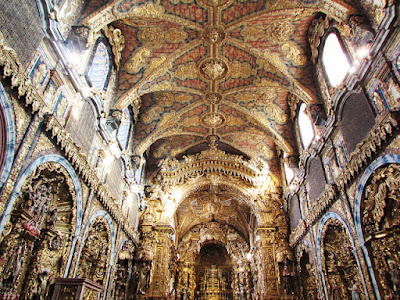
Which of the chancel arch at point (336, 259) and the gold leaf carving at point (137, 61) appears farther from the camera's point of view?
the gold leaf carving at point (137, 61)

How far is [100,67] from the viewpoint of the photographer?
12.4 meters

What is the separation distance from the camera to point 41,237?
7.71 m

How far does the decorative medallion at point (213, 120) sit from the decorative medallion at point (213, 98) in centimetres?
128

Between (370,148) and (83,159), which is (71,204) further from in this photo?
(370,148)

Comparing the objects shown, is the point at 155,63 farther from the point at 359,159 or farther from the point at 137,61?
the point at 359,159

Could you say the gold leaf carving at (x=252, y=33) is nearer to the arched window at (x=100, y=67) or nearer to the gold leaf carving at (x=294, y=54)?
the gold leaf carving at (x=294, y=54)

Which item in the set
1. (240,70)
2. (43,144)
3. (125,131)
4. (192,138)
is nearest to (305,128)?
(240,70)

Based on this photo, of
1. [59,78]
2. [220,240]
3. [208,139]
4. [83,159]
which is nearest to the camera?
[59,78]

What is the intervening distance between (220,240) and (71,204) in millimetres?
18575

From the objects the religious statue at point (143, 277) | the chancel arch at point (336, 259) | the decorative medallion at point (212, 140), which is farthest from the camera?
the decorative medallion at point (212, 140)

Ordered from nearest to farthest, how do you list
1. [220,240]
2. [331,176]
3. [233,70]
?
[331,176], [233,70], [220,240]

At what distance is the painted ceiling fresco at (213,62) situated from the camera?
11328mm

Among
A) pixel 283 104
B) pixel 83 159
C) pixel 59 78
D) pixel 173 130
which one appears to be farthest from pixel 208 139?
pixel 59 78

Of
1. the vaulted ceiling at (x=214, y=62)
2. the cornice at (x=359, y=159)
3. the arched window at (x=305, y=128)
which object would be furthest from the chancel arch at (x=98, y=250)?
the arched window at (x=305, y=128)
